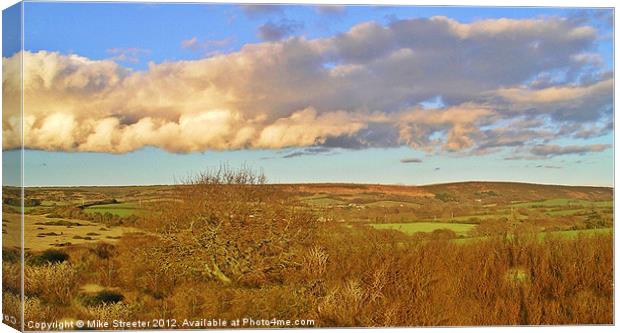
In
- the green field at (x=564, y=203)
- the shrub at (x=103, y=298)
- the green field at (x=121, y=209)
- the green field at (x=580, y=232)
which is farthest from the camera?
the green field at (x=580, y=232)

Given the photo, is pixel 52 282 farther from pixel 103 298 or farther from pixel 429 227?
pixel 429 227

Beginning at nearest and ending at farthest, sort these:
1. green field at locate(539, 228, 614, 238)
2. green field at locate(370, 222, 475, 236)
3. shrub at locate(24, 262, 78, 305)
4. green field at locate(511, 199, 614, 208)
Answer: shrub at locate(24, 262, 78, 305)
green field at locate(370, 222, 475, 236)
green field at locate(511, 199, 614, 208)
green field at locate(539, 228, 614, 238)

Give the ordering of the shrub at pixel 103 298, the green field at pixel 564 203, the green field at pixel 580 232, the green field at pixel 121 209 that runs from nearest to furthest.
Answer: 1. the shrub at pixel 103 298
2. the green field at pixel 121 209
3. the green field at pixel 564 203
4. the green field at pixel 580 232

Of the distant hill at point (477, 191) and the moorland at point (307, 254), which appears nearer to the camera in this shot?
the moorland at point (307, 254)

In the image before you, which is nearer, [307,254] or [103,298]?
[103,298]

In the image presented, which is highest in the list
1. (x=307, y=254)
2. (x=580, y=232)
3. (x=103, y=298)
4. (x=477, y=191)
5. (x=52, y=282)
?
(x=477, y=191)

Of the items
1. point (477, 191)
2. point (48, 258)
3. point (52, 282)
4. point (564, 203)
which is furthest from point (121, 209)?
point (564, 203)

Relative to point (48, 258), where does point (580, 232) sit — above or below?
above

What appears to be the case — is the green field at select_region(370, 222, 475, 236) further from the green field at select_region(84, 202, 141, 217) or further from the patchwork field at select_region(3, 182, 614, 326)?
the green field at select_region(84, 202, 141, 217)

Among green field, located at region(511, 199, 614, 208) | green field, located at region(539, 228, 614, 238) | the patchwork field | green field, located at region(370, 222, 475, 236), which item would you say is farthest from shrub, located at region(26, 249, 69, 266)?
green field, located at region(539, 228, 614, 238)

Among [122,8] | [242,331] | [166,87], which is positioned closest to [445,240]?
[242,331]

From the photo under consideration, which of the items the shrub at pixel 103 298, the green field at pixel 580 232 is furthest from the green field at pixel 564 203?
the shrub at pixel 103 298

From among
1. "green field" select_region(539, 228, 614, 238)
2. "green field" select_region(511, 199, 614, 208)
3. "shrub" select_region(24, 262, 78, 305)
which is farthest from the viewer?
"green field" select_region(539, 228, 614, 238)

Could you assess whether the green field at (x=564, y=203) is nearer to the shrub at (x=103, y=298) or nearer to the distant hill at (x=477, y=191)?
the distant hill at (x=477, y=191)
